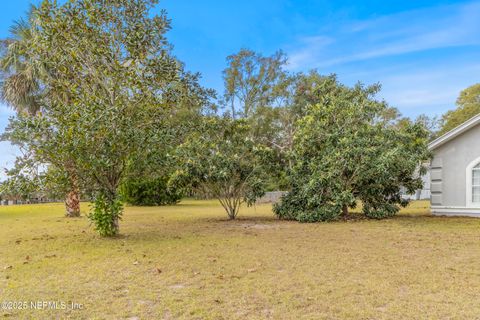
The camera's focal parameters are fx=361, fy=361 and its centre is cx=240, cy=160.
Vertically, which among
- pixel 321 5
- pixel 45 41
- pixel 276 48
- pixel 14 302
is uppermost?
pixel 276 48

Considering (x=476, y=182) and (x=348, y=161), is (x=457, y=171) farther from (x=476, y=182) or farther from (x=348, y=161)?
(x=348, y=161)

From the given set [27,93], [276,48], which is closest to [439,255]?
→ [27,93]

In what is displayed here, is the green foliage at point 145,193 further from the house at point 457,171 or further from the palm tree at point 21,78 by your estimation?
the house at point 457,171

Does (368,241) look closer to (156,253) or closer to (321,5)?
(156,253)

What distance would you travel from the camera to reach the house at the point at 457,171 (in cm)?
1262

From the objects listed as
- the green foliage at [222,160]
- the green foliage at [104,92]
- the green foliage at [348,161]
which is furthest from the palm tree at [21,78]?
the green foliage at [348,161]

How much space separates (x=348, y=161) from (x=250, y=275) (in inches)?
295

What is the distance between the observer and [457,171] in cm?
1300

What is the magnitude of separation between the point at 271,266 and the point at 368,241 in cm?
326

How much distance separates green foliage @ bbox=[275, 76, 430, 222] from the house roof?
1.86 ft

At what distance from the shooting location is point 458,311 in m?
3.65

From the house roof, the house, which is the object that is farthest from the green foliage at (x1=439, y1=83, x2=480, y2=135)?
the house roof

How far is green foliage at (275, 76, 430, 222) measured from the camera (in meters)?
11.7

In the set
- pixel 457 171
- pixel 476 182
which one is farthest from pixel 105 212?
pixel 476 182
